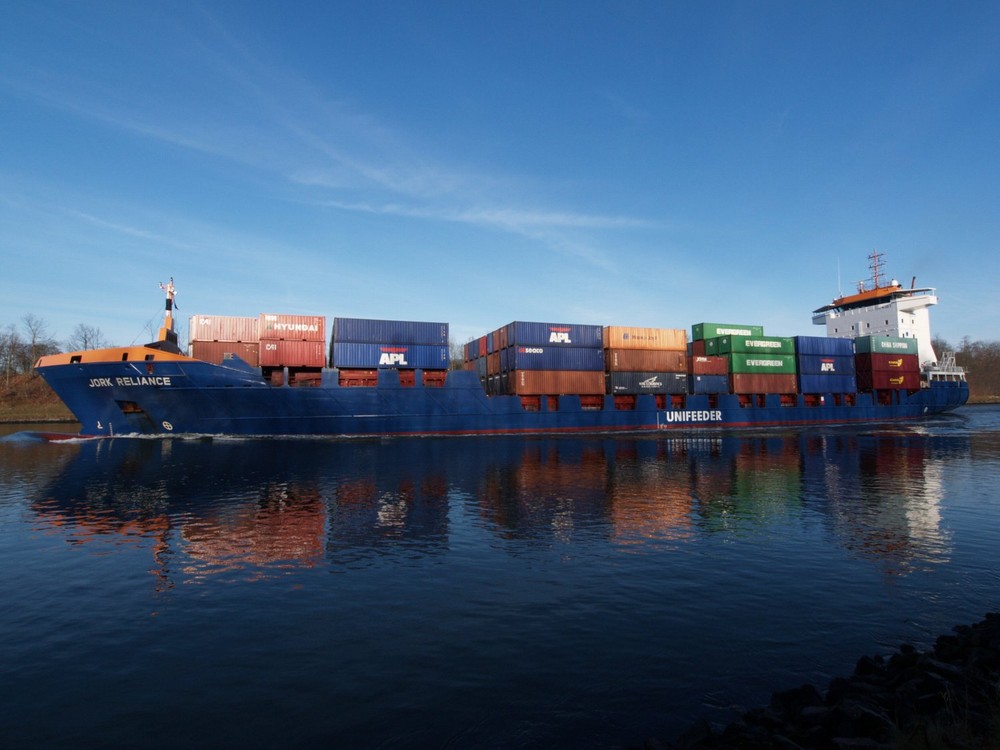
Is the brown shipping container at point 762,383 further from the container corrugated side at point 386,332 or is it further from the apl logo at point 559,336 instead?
the container corrugated side at point 386,332

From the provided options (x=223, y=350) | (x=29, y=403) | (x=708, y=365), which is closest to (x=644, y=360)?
(x=708, y=365)

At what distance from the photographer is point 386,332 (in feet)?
145

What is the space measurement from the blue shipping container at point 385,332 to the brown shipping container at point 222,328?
257 inches

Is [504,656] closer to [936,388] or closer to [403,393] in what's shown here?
[403,393]

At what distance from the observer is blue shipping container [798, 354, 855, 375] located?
5758 cm

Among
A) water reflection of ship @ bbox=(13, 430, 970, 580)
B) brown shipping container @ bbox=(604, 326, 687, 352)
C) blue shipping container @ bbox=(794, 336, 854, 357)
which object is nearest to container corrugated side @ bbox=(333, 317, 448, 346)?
water reflection of ship @ bbox=(13, 430, 970, 580)

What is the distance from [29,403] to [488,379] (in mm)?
79355

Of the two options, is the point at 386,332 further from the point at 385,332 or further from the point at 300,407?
the point at 300,407

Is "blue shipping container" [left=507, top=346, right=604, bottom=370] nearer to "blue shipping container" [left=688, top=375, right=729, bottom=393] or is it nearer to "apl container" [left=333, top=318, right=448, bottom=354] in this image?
"apl container" [left=333, top=318, right=448, bottom=354]

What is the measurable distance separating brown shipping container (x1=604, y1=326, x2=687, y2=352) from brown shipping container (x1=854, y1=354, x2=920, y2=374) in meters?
26.3

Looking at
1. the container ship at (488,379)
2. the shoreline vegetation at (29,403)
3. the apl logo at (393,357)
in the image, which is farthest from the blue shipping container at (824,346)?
the shoreline vegetation at (29,403)

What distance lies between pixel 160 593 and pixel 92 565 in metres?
3.11

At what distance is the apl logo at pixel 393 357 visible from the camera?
1714 inches

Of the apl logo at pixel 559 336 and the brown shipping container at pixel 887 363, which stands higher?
the apl logo at pixel 559 336
